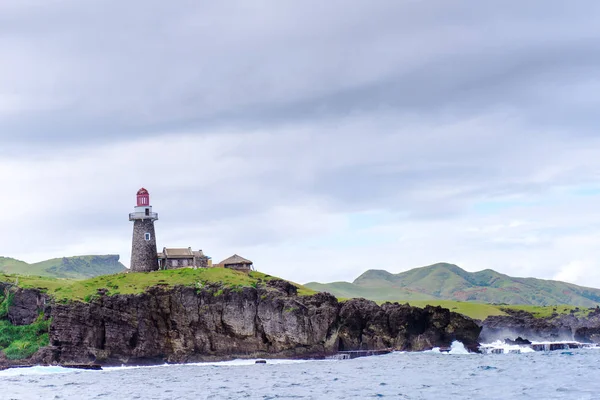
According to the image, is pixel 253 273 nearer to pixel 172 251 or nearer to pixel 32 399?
pixel 172 251

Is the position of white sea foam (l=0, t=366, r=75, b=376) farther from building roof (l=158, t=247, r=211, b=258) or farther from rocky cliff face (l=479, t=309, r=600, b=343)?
rocky cliff face (l=479, t=309, r=600, b=343)

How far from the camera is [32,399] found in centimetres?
7262

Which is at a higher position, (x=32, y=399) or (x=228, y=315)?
(x=228, y=315)

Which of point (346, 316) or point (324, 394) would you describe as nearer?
point (324, 394)

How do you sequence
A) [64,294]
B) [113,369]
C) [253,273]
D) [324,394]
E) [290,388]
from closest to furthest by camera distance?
[324,394] → [290,388] → [113,369] → [64,294] → [253,273]

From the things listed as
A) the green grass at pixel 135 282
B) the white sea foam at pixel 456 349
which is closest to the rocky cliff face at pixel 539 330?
the white sea foam at pixel 456 349

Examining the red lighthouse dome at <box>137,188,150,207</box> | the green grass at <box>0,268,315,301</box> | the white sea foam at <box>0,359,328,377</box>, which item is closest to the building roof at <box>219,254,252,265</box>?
the green grass at <box>0,268,315,301</box>

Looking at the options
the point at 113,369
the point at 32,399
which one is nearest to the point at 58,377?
the point at 113,369

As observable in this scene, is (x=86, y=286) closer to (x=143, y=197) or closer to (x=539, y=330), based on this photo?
(x=143, y=197)

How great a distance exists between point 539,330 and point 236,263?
70.4 meters

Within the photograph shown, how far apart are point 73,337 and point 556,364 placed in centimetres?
7088

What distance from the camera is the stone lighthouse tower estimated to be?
156 metres

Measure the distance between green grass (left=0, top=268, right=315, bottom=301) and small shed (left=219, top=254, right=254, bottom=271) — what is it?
14.5 metres

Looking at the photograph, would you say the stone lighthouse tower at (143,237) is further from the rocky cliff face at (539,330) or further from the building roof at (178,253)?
the rocky cliff face at (539,330)
